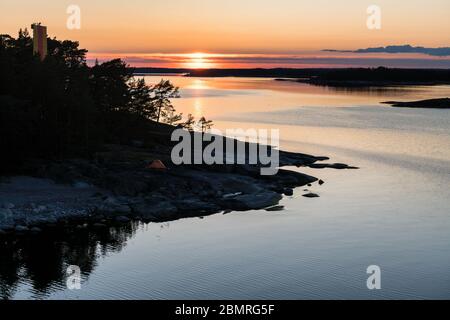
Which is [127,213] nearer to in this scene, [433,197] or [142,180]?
[142,180]

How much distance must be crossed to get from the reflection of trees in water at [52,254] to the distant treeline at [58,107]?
565 inches

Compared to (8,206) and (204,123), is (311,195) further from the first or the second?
(204,123)

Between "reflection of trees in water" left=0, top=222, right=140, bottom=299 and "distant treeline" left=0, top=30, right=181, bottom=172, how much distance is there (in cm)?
1435

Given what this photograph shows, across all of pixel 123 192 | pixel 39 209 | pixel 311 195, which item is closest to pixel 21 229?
pixel 39 209

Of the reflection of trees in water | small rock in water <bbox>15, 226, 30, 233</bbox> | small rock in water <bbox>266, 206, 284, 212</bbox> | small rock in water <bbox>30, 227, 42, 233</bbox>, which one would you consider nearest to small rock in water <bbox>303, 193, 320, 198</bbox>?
small rock in water <bbox>266, 206, 284, 212</bbox>

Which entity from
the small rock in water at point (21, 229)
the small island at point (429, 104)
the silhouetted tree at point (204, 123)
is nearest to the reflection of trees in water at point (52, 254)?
the small rock in water at point (21, 229)

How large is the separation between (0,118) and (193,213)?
1942 centimetres

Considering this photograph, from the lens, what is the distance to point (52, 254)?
139 ft

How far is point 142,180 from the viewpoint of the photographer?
58219 millimetres

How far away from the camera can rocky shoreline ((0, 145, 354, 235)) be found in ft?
163

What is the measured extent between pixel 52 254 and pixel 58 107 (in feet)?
83.3

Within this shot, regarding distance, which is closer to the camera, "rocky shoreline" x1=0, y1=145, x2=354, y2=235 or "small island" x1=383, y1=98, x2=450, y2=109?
"rocky shoreline" x1=0, y1=145, x2=354, y2=235

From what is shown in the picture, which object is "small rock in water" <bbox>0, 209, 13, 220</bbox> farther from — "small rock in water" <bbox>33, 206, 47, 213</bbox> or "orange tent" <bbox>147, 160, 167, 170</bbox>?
"orange tent" <bbox>147, 160, 167, 170</bbox>
